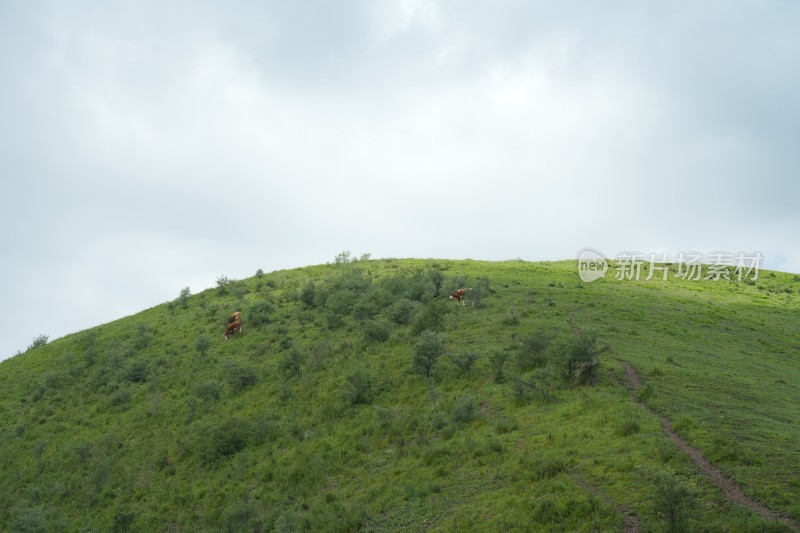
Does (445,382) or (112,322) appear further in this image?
(112,322)

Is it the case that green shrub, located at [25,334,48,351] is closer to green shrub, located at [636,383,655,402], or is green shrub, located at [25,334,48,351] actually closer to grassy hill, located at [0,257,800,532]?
grassy hill, located at [0,257,800,532]

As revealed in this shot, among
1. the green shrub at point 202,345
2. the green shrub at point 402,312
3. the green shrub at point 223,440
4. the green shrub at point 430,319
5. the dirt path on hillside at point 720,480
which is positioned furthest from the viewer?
the green shrub at point 202,345

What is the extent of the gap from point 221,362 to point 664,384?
2922 cm

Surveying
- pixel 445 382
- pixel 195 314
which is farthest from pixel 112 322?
pixel 445 382

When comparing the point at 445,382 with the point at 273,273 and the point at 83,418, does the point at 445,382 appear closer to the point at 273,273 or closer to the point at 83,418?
the point at 83,418

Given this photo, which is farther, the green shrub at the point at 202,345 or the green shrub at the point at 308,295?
the green shrub at the point at 308,295

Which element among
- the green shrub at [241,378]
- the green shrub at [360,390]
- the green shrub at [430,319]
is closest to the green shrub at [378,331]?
the green shrub at [430,319]

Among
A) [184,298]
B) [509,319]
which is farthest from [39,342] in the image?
[509,319]

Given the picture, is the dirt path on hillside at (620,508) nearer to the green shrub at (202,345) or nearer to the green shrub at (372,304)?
the green shrub at (372,304)

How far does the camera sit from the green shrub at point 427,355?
1183 inches

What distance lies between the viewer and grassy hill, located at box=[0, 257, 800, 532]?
16500 millimetres

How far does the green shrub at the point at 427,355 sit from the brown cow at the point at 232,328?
21.9 meters

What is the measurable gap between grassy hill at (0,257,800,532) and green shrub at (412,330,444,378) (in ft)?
0.40

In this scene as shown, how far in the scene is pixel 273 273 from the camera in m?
69.1
